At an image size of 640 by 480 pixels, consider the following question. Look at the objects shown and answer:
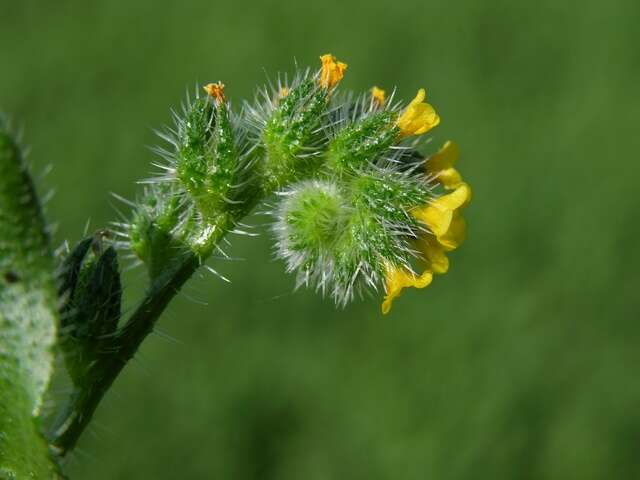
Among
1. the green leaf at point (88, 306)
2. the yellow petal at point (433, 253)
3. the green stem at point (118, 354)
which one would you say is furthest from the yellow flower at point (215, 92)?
the yellow petal at point (433, 253)

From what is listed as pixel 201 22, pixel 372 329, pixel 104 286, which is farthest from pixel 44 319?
pixel 201 22

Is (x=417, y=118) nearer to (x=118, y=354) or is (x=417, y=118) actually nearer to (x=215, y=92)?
(x=215, y=92)

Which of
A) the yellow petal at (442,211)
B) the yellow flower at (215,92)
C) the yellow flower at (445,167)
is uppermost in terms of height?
the yellow flower at (445,167)

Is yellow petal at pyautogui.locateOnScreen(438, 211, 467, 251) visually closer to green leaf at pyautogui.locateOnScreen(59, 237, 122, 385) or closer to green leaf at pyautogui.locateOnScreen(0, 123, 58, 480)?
green leaf at pyautogui.locateOnScreen(59, 237, 122, 385)

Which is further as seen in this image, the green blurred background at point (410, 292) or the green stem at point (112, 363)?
the green blurred background at point (410, 292)

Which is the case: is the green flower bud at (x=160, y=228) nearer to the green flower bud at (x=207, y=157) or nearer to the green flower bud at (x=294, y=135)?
the green flower bud at (x=207, y=157)

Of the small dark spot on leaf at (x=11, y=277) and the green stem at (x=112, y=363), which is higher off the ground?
the small dark spot on leaf at (x=11, y=277)
